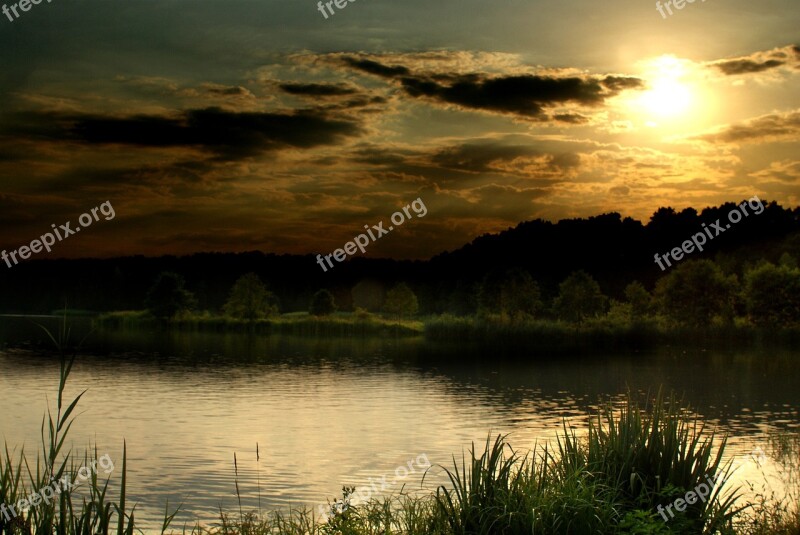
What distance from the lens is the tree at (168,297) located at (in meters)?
132

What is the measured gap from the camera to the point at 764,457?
79.6ft

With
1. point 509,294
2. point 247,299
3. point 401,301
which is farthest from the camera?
point 401,301

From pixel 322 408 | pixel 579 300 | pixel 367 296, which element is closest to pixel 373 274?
pixel 367 296

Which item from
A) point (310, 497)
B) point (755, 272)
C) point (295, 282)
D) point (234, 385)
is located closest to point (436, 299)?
point (295, 282)

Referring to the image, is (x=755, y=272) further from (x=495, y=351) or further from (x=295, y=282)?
(x=295, y=282)

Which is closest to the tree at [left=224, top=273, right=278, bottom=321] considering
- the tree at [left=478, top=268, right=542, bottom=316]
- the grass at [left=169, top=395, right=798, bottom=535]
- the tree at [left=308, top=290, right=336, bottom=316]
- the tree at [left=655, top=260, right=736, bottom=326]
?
the tree at [left=308, top=290, right=336, bottom=316]

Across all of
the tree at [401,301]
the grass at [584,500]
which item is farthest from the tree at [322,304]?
the grass at [584,500]

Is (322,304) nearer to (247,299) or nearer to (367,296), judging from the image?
(247,299)

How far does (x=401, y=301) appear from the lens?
138375 mm

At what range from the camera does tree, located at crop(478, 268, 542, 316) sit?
4914 inches

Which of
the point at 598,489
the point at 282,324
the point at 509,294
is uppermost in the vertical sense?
the point at 509,294

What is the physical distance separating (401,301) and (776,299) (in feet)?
186

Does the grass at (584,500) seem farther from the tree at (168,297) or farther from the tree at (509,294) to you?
the tree at (168,297)

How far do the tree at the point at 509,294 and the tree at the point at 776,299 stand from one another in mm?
31020
